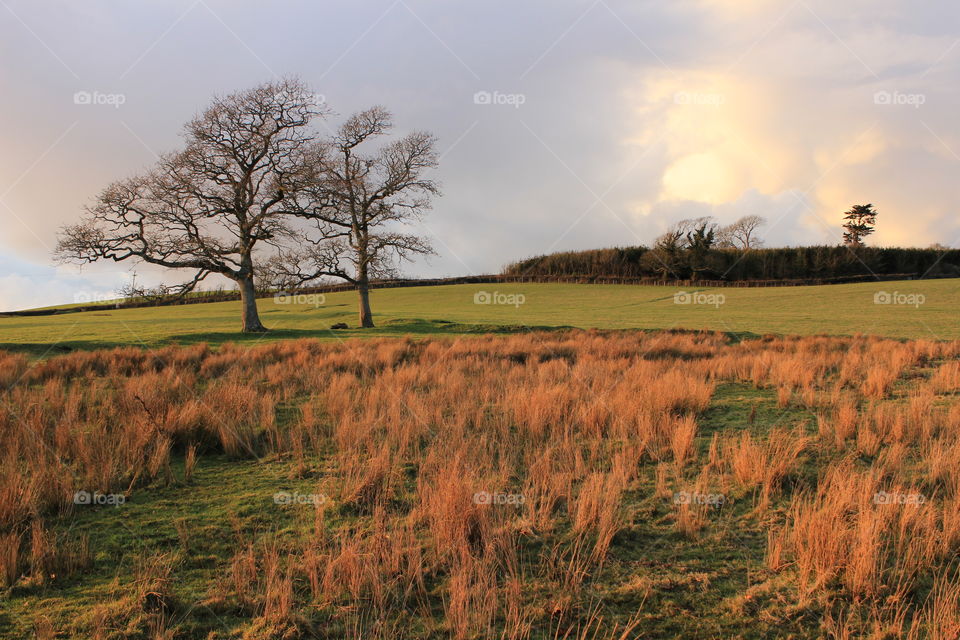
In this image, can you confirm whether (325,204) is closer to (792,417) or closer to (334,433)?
(334,433)

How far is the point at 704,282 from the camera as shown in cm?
6378

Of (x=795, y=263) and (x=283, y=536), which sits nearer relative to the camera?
(x=283, y=536)

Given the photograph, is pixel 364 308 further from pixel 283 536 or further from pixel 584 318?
pixel 283 536

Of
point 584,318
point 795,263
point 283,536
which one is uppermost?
point 795,263

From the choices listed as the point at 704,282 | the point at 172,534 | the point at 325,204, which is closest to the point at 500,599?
the point at 172,534

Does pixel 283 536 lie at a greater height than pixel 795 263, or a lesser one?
lesser

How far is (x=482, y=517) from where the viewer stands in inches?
167

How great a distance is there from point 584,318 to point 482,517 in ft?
96.7

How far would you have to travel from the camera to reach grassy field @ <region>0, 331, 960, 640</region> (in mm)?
3305

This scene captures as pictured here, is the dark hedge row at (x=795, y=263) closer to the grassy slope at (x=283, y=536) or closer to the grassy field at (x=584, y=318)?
the grassy field at (x=584, y=318)

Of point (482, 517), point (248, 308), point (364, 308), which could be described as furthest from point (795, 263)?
point (482, 517)

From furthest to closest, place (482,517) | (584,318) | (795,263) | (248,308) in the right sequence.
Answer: (795,263)
(584,318)
(248,308)
(482,517)

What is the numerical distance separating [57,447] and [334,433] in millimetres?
3316

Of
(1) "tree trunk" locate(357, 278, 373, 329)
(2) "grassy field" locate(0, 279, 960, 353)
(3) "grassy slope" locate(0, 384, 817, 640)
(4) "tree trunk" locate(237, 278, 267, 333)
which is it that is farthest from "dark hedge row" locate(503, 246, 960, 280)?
(3) "grassy slope" locate(0, 384, 817, 640)
